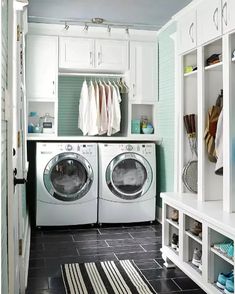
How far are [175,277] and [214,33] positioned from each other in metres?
1.91

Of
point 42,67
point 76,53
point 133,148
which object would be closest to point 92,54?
point 76,53

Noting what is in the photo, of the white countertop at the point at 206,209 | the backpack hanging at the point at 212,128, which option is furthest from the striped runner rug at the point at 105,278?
the backpack hanging at the point at 212,128

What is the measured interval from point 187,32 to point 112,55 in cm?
168

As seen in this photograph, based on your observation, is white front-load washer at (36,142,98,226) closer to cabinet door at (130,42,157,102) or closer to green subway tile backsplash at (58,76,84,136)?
green subway tile backsplash at (58,76,84,136)

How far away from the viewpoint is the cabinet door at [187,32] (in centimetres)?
321

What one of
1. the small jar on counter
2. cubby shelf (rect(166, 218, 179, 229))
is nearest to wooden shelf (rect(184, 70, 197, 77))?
cubby shelf (rect(166, 218, 179, 229))

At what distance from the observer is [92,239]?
4145 mm

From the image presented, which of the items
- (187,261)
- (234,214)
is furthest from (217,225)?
(187,261)

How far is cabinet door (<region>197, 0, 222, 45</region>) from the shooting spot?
2.82 meters

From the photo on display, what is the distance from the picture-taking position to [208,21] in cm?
295

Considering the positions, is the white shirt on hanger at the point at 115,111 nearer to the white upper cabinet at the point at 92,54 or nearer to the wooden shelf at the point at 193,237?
the white upper cabinet at the point at 92,54

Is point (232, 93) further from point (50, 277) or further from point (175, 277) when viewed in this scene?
point (50, 277)

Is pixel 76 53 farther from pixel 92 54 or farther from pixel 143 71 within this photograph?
pixel 143 71

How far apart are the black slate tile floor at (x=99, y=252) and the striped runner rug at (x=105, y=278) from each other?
6cm
